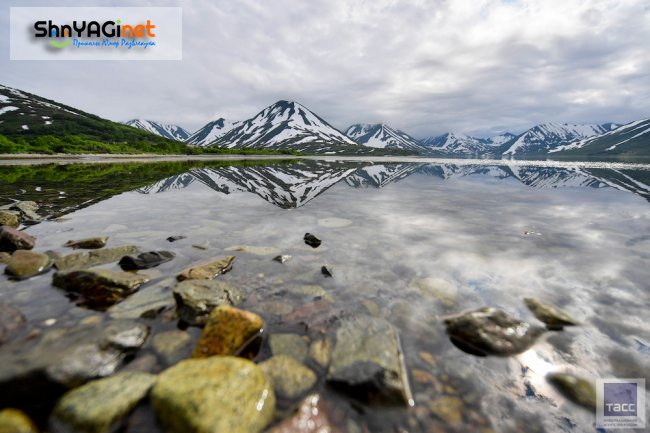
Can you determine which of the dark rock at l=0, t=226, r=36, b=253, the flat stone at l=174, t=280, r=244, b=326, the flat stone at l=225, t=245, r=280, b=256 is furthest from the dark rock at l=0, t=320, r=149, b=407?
the dark rock at l=0, t=226, r=36, b=253

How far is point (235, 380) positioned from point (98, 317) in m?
4.09

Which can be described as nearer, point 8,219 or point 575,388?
point 575,388

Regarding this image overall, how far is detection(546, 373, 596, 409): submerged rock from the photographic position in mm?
4535

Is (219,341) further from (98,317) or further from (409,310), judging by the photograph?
(409,310)

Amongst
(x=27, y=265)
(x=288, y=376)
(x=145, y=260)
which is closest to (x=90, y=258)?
(x=27, y=265)

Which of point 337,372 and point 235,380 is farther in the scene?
point 337,372

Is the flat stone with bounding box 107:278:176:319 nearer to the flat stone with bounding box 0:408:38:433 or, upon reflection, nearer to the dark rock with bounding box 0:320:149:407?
the dark rock with bounding box 0:320:149:407

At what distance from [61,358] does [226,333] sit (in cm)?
245

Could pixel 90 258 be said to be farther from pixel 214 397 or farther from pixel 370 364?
pixel 370 364

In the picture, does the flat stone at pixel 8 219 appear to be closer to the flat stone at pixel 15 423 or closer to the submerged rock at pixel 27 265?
the submerged rock at pixel 27 265

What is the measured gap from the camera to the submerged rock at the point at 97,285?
22.4 ft

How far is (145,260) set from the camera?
29.8 feet

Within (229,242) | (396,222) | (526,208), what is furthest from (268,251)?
(526,208)

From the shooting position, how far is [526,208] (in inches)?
795
